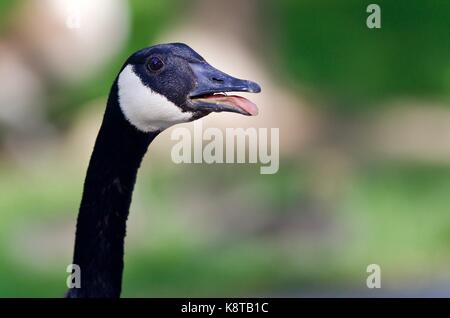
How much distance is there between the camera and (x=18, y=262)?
5.88 meters

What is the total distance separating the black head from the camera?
130 inches

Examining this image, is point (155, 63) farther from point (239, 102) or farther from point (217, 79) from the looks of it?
point (239, 102)

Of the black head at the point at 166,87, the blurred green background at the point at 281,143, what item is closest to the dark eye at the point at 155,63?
the black head at the point at 166,87

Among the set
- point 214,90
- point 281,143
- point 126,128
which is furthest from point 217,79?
point 281,143

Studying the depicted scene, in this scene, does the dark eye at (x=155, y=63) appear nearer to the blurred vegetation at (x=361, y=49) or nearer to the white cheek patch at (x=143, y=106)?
the white cheek patch at (x=143, y=106)

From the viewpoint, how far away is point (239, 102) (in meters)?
3.21

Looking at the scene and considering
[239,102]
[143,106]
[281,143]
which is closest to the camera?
[239,102]

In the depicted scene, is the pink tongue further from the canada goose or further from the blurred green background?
the blurred green background

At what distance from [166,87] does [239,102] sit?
A: 0.31 meters

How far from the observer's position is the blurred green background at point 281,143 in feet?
19.1

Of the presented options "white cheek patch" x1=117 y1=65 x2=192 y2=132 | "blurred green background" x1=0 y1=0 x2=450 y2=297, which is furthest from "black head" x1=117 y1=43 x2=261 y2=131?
"blurred green background" x1=0 y1=0 x2=450 y2=297

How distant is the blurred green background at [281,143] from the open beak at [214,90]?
244cm
